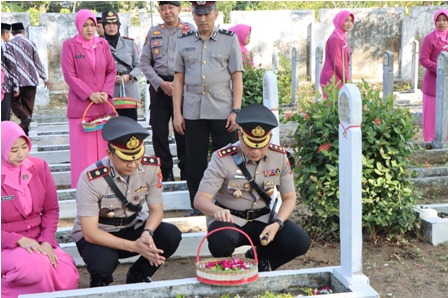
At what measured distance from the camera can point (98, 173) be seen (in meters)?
3.90

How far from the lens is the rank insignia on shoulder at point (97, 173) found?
12.7ft

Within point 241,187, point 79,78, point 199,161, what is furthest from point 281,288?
point 79,78

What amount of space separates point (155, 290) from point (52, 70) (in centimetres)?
1404

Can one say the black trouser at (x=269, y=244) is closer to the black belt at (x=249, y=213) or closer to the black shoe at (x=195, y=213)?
the black belt at (x=249, y=213)

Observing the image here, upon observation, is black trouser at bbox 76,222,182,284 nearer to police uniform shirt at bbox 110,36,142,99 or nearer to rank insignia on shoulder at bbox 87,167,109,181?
rank insignia on shoulder at bbox 87,167,109,181

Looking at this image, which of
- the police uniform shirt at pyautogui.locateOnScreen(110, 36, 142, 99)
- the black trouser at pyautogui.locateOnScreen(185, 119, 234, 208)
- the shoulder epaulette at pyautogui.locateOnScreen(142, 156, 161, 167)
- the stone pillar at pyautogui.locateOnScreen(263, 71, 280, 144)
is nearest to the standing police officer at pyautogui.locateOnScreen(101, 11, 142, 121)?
the police uniform shirt at pyautogui.locateOnScreen(110, 36, 142, 99)

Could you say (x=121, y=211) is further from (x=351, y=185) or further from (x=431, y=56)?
(x=431, y=56)

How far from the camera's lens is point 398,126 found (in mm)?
5176

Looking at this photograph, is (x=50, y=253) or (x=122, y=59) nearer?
(x=50, y=253)

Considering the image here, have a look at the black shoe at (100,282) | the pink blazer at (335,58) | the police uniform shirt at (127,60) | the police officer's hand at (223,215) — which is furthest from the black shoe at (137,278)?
the pink blazer at (335,58)

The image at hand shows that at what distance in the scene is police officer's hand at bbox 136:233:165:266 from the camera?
381 cm

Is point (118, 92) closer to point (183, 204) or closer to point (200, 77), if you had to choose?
point (183, 204)

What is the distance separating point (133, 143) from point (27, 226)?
32.8 inches

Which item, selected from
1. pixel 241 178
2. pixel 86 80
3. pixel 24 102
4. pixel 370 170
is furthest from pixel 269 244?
pixel 24 102
